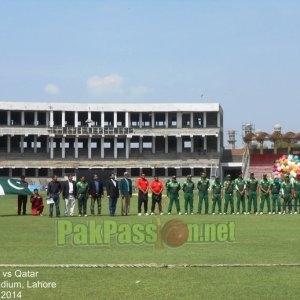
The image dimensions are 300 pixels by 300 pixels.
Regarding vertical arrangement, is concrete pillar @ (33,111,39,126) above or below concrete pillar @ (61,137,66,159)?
above

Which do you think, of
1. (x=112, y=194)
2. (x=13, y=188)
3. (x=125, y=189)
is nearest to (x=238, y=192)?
(x=125, y=189)

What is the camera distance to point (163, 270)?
9.66 m

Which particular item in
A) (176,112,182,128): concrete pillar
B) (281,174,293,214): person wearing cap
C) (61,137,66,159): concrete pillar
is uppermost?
(176,112,182,128): concrete pillar

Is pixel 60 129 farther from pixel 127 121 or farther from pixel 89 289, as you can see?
pixel 89 289

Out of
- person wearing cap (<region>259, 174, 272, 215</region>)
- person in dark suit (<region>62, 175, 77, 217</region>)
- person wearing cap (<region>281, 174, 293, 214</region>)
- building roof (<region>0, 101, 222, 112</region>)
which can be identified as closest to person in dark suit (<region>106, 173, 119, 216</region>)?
person in dark suit (<region>62, 175, 77, 217</region>)

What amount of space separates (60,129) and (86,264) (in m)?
64.8

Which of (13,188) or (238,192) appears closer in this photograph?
(13,188)

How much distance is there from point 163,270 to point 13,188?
16.4 meters

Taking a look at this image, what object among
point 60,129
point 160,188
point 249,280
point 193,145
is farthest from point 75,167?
point 249,280

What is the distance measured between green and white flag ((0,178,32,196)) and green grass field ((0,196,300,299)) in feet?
29.5

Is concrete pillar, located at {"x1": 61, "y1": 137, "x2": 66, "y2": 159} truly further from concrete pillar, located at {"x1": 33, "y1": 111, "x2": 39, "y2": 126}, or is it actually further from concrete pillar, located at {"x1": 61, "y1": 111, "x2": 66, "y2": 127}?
concrete pillar, located at {"x1": 33, "y1": 111, "x2": 39, "y2": 126}

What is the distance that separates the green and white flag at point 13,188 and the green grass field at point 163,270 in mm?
8985

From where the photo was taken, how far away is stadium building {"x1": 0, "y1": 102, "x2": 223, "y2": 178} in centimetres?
7375

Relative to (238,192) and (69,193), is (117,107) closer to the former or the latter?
(238,192)
